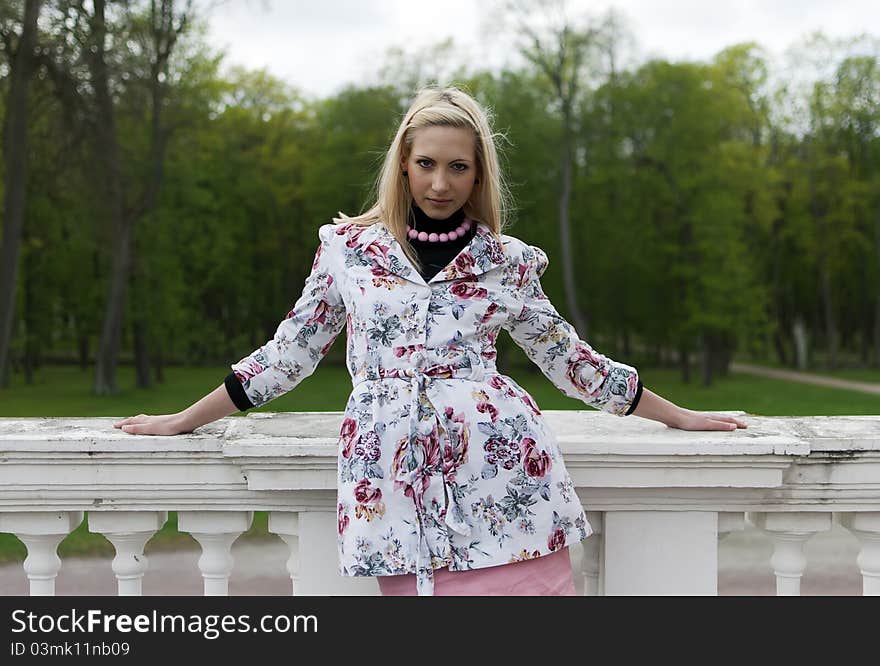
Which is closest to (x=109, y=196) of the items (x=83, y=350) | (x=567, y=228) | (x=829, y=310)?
(x=567, y=228)

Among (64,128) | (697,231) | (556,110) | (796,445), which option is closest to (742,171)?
(697,231)

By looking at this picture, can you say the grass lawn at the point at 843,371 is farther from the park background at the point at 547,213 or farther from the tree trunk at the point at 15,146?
the tree trunk at the point at 15,146

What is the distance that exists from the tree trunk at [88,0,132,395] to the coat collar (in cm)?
1282

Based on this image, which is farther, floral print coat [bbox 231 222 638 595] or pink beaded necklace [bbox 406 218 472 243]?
pink beaded necklace [bbox 406 218 472 243]

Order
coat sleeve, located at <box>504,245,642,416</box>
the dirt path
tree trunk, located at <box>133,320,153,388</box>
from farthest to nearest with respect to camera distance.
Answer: the dirt path, tree trunk, located at <box>133,320,153,388</box>, coat sleeve, located at <box>504,245,642,416</box>

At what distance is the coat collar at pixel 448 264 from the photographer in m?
1.82

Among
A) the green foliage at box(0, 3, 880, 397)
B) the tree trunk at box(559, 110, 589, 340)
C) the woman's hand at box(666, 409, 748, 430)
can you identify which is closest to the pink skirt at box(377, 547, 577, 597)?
the woman's hand at box(666, 409, 748, 430)

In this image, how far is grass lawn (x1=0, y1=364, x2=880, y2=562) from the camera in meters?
18.4

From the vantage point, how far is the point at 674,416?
198 centimetres

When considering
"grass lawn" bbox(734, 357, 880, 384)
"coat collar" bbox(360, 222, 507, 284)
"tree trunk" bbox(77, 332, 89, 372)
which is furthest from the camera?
"tree trunk" bbox(77, 332, 89, 372)

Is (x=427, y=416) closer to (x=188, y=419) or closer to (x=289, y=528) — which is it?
(x=289, y=528)

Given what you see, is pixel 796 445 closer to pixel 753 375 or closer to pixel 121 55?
pixel 121 55

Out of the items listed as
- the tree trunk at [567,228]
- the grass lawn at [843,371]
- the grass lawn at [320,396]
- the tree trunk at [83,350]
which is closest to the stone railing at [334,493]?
the grass lawn at [320,396]

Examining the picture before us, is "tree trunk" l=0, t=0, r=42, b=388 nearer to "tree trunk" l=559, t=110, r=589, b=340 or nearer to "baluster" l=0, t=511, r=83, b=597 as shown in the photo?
"baluster" l=0, t=511, r=83, b=597
